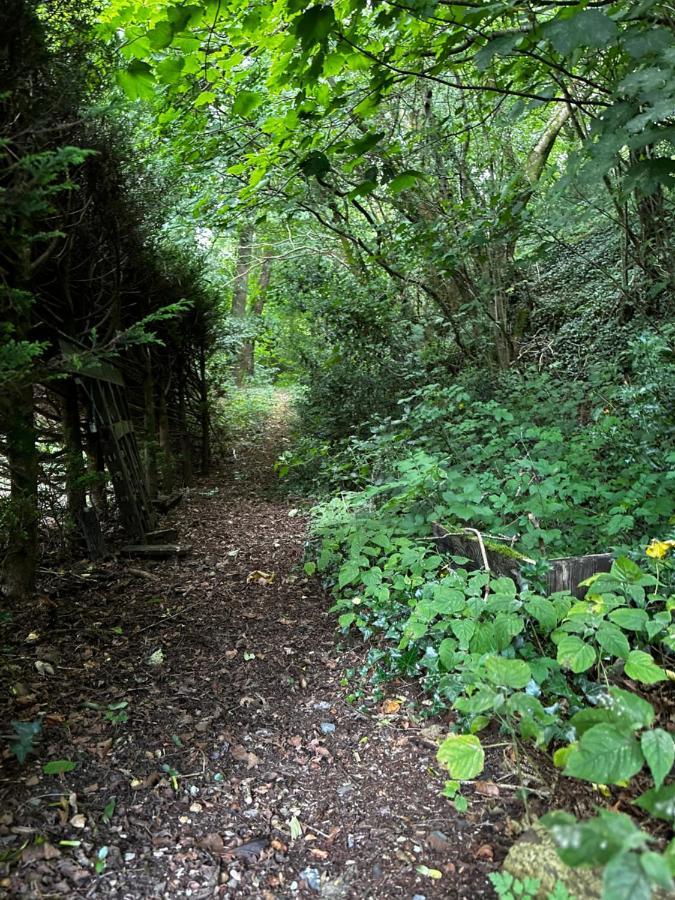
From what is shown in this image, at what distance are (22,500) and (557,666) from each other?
9.19 ft

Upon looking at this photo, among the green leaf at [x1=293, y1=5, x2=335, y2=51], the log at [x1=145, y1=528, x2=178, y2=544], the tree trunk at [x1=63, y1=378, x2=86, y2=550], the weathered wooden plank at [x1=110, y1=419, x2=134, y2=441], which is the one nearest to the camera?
the green leaf at [x1=293, y1=5, x2=335, y2=51]

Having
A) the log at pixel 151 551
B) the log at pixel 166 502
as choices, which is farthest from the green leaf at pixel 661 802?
the log at pixel 166 502

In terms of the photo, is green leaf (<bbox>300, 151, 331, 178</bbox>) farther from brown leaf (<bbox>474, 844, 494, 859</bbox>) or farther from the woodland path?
brown leaf (<bbox>474, 844, 494, 859</bbox>)

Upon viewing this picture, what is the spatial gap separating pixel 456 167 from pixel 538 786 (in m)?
6.39

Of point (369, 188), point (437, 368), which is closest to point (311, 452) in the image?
point (437, 368)

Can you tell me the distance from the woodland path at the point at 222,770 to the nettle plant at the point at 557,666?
0.76 feet

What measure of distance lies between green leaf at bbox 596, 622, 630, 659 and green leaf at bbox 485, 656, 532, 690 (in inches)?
11.2

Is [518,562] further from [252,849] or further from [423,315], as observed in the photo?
[423,315]

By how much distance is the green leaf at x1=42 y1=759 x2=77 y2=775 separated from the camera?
2096 millimetres

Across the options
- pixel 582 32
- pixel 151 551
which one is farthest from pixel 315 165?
pixel 151 551

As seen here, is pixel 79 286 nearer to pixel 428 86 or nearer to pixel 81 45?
pixel 81 45

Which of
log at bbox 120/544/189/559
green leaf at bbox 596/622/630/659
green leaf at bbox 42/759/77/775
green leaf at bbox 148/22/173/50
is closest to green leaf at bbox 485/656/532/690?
green leaf at bbox 596/622/630/659

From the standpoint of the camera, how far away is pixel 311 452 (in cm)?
674

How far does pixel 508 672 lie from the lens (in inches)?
70.3
